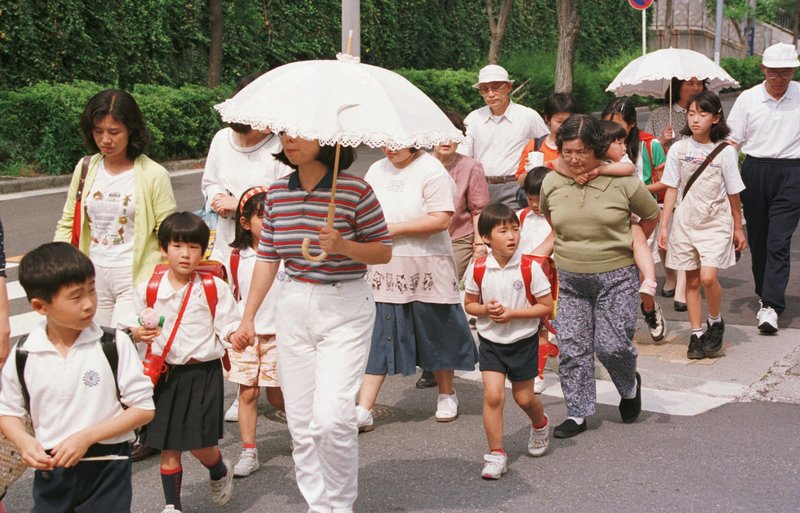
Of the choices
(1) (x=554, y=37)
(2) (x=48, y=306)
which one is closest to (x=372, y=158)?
(2) (x=48, y=306)

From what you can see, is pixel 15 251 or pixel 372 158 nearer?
pixel 15 251

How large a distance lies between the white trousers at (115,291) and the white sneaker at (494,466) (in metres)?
1.93

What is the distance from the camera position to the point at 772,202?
8.53m

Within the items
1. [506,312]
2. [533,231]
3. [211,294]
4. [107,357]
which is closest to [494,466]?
[506,312]

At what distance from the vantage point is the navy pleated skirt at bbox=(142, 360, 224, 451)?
4809 millimetres

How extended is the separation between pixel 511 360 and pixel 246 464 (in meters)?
1.40

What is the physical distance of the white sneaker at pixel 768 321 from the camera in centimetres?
820

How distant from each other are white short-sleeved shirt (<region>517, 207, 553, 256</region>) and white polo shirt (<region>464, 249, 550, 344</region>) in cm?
127

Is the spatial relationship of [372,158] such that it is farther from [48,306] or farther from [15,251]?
[48,306]

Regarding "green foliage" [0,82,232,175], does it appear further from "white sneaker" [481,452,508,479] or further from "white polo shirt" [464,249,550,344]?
"white sneaker" [481,452,508,479]

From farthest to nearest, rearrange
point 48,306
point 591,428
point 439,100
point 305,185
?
point 439,100 → point 591,428 → point 305,185 → point 48,306

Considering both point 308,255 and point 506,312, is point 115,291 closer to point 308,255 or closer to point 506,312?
point 308,255

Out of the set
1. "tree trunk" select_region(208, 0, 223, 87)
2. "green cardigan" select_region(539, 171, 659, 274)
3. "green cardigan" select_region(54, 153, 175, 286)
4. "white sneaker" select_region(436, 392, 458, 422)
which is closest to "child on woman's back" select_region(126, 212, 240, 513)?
"green cardigan" select_region(54, 153, 175, 286)

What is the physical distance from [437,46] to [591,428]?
2919cm
